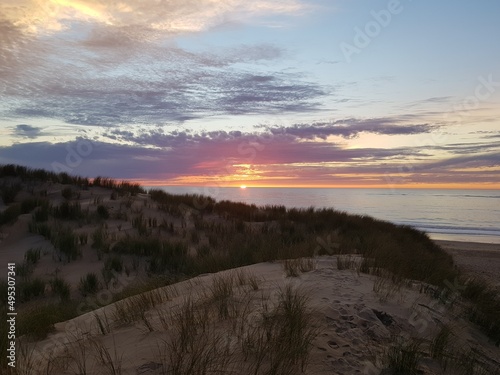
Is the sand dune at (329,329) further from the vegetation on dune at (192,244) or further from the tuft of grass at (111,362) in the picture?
the vegetation on dune at (192,244)

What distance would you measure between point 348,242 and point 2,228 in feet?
34.9

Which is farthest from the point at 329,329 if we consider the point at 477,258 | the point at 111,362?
the point at 477,258

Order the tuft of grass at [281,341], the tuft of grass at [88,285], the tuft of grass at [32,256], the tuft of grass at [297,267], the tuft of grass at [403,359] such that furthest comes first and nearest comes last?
the tuft of grass at [32,256], the tuft of grass at [88,285], the tuft of grass at [297,267], the tuft of grass at [403,359], the tuft of grass at [281,341]

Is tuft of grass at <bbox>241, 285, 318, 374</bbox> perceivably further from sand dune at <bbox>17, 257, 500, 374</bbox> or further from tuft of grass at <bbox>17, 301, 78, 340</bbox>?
tuft of grass at <bbox>17, 301, 78, 340</bbox>

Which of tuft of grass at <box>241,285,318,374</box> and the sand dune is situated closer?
tuft of grass at <box>241,285,318,374</box>

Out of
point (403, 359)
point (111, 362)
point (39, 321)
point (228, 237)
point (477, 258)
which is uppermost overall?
point (111, 362)

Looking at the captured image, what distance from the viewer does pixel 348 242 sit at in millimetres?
11289

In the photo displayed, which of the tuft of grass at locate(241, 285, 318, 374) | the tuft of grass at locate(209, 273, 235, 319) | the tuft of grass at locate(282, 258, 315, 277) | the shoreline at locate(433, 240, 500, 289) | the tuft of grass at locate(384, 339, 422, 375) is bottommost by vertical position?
the shoreline at locate(433, 240, 500, 289)

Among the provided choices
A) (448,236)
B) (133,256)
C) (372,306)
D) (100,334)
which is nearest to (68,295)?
(133,256)

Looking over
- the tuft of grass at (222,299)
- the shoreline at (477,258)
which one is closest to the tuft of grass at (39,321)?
the tuft of grass at (222,299)

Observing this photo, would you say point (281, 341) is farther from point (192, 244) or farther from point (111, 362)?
point (192, 244)

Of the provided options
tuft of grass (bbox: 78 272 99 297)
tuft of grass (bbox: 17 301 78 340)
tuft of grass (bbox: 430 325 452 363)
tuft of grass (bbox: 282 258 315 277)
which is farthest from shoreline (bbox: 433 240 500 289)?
tuft of grass (bbox: 17 301 78 340)

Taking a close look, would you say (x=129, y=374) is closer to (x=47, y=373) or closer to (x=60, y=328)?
(x=47, y=373)

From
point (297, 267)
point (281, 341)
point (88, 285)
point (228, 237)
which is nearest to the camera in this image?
point (281, 341)
